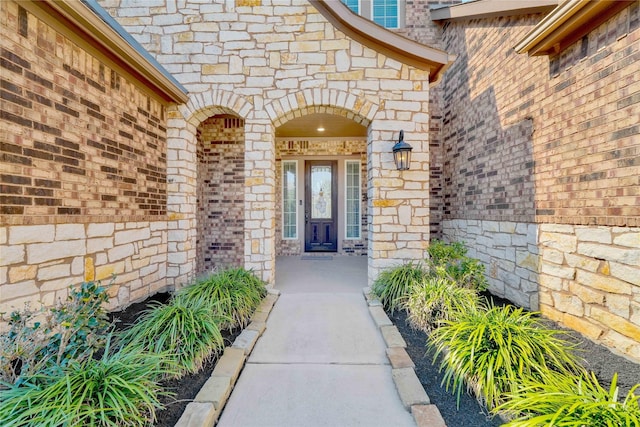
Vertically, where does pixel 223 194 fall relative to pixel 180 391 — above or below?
above

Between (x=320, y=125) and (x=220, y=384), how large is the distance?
16.6ft

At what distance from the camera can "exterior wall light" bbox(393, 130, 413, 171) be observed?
4.02 metres

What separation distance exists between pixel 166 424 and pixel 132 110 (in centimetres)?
340

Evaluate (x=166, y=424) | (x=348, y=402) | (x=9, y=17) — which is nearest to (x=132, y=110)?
(x=9, y=17)

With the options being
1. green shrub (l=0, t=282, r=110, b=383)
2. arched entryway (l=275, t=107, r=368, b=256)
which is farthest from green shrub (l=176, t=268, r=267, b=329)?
arched entryway (l=275, t=107, r=368, b=256)

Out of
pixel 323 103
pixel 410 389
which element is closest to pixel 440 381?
pixel 410 389

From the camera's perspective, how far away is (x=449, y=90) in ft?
19.0

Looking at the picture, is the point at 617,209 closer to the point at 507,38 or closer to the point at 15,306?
the point at 507,38

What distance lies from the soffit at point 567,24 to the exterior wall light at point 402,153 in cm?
158

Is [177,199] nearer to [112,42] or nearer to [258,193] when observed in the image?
[258,193]

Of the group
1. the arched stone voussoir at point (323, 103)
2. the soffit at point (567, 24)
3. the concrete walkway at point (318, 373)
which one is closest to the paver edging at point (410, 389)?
the concrete walkway at point (318, 373)

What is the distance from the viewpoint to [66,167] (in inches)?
106

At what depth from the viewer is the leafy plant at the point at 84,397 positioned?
148 cm

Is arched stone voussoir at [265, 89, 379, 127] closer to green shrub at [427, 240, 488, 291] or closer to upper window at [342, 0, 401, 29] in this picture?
green shrub at [427, 240, 488, 291]
